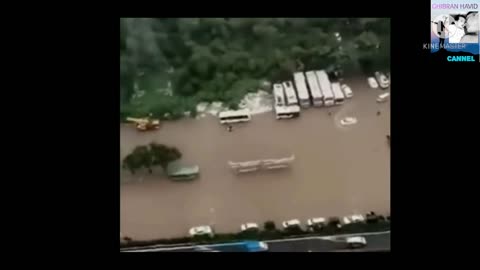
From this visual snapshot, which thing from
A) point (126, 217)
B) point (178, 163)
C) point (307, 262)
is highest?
point (178, 163)

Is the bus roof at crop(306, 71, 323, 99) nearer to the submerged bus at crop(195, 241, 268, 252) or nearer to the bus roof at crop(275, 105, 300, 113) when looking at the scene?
the bus roof at crop(275, 105, 300, 113)

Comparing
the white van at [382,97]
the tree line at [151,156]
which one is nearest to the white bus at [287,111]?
the white van at [382,97]

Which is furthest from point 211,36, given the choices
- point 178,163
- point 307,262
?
point 307,262

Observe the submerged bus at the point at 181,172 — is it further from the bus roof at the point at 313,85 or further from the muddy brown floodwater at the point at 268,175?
the bus roof at the point at 313,85

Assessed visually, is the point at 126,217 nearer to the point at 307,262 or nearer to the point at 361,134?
the point at 307,262

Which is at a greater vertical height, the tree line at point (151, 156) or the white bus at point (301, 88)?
the white bus at point (301, 88)

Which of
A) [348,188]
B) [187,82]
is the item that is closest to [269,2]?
[187,82]
